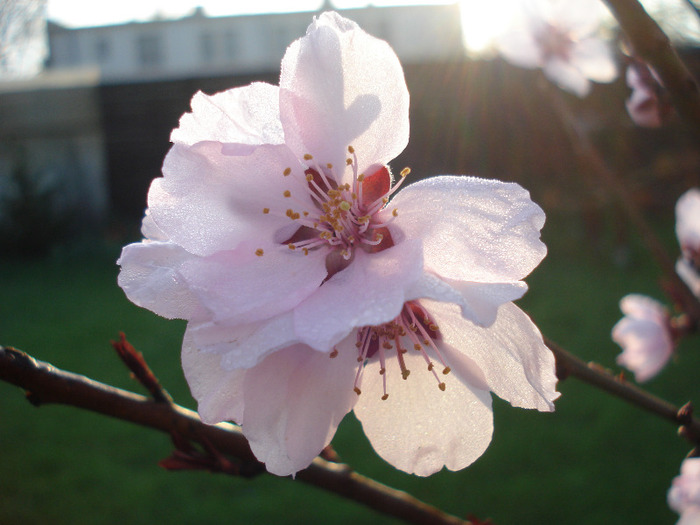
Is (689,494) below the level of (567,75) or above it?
below

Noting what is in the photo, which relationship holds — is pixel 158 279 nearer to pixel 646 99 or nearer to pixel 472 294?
pixel 472 294

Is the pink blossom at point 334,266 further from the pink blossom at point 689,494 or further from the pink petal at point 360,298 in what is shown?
the pink blossom at point 689,494

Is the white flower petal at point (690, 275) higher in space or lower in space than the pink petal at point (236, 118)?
lower

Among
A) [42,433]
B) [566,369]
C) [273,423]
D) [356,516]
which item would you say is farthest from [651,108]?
[42,433]

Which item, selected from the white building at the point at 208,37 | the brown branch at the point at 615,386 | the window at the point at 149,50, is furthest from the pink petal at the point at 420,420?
the window at the point at 149,50

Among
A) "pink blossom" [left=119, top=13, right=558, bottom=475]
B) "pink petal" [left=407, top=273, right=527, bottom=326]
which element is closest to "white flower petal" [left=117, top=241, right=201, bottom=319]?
"pink blossom" [left=119, top=13, right=558, bottom=475]

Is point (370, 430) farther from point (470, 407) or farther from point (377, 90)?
point (377, 90)

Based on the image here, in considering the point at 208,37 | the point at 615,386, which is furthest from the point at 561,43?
the point at 208,37
